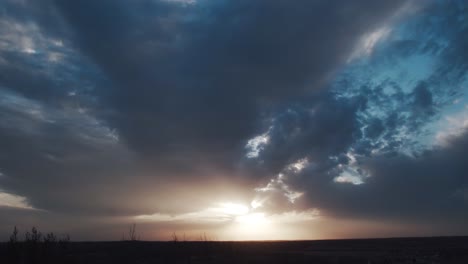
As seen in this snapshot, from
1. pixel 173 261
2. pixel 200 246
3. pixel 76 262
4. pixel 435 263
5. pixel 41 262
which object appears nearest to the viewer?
pixel 41 262

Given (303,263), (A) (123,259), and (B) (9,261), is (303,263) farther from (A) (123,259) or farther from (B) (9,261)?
(B) (9,261)

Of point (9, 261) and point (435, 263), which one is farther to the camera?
point (435, 263)

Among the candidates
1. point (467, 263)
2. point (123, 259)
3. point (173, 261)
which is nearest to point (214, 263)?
point (173, 261)

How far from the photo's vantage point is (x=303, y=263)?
33.7 m

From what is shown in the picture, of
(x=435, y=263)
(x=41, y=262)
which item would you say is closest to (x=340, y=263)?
(x=435, y=263)

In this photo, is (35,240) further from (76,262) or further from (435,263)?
(435,263)

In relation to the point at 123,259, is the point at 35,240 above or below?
above

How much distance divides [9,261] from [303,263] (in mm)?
22706

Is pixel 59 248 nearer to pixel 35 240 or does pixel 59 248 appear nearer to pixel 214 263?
pixel 35 240

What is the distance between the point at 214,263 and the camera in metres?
33.7

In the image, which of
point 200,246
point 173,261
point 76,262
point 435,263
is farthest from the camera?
point 200,246

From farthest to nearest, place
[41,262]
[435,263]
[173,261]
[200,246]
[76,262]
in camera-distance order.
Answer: [200,246], [173,261], [435,263], [76,262], [41,262]

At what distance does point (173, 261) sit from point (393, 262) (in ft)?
64.4

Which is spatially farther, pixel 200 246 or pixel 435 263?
pixel 200 246
